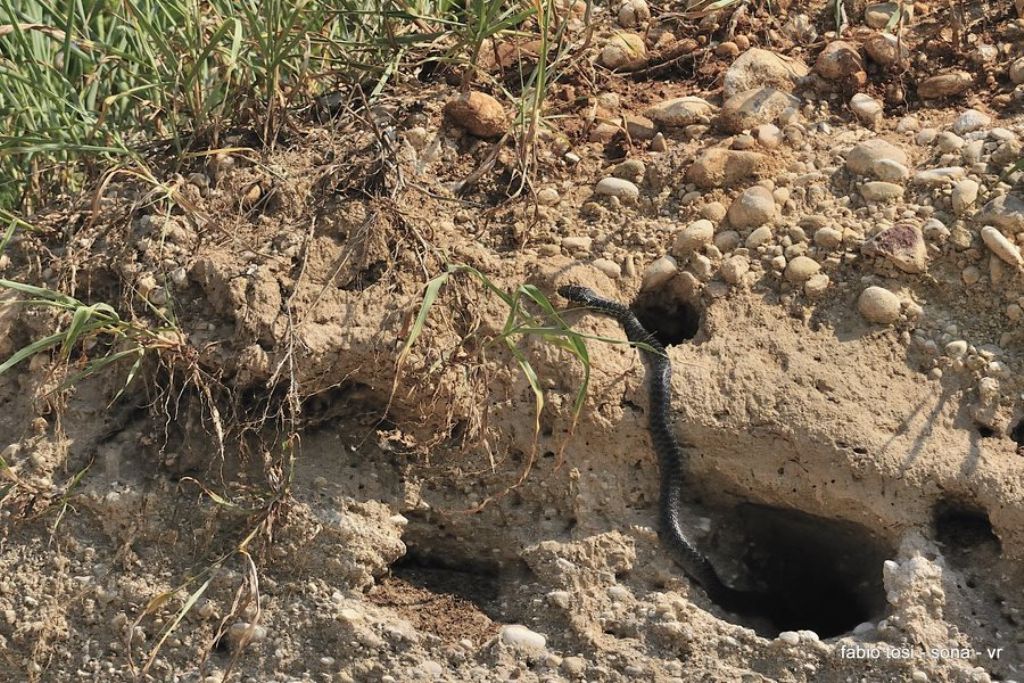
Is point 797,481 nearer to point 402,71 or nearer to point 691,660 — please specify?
point 691,660

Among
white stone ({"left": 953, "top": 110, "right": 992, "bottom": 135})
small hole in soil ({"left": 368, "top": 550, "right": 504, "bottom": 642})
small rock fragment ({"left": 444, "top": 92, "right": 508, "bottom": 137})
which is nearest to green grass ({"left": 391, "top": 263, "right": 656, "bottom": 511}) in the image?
small hole in soil ({"left": 368, "top": 550, "right": 504, "bottom": 642})

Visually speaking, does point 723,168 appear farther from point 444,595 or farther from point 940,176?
point 444,595

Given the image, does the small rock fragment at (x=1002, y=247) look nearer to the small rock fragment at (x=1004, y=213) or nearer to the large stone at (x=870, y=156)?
the small rock fragment at (x=1004, y=213)

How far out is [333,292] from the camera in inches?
140

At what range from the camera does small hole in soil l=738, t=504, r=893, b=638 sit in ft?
11.5

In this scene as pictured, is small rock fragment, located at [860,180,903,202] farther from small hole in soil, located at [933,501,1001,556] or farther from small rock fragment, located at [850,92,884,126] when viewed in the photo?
small hole in soil, located at [933,501,1001,556]

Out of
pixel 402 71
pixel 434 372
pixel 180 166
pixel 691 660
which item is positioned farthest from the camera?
pixel 402 71

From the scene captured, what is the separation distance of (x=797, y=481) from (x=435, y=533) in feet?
3.38

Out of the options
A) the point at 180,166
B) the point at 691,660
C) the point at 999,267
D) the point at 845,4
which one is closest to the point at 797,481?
the point at 691,660

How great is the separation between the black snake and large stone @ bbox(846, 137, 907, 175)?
0.88 m

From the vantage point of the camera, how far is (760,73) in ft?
13.4

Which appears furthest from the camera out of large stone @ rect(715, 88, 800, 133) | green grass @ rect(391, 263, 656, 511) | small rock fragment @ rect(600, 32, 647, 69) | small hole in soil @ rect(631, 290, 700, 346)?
small rock fragment @ rect(600, 32, 647, 69)

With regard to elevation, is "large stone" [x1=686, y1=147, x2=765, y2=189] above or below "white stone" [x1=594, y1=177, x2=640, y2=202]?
above

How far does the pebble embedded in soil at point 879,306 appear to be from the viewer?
3525 mm
